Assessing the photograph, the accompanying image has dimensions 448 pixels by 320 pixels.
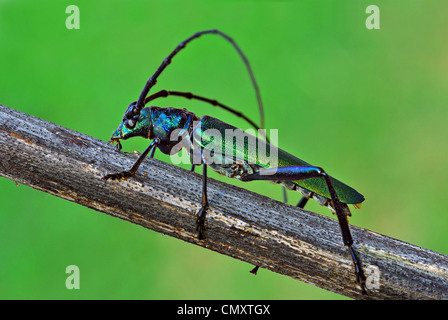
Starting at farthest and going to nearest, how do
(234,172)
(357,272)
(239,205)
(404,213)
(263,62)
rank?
(263,62)
(404,213)
(234,172)
(239,205)
(357,272)

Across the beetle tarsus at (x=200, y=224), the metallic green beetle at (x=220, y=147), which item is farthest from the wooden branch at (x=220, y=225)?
the metallic green beetle at (x=220, y=147)

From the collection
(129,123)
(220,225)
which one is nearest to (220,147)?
(129,123)

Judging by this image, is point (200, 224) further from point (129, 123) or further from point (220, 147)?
point (129, 123)

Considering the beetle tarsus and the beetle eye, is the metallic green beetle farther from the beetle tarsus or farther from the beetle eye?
the beetle tarsus

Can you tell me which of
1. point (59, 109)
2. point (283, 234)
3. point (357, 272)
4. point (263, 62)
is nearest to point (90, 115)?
point (59, 109)

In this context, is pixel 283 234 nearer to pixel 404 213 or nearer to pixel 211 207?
pixel 211 207

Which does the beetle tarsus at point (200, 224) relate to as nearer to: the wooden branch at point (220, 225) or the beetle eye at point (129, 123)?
the wooden branch at point (220, 225)
